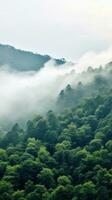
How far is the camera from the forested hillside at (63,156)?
385 ft

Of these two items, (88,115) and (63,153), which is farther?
(88,115)

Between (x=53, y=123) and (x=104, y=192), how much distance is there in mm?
64895

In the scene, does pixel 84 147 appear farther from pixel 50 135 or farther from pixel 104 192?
pixel 104 192

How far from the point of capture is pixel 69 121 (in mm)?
181750

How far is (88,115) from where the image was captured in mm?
183125

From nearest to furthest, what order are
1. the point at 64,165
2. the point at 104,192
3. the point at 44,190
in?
1. the point at 104,192
2. the point at 44,190
3. the point at 64,165

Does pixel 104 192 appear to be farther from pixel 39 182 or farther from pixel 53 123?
pixel 53 123

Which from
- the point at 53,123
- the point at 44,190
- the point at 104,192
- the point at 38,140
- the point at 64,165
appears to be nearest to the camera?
the point at 104,192

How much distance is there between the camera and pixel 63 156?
145 metres

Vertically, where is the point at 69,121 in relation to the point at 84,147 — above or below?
above

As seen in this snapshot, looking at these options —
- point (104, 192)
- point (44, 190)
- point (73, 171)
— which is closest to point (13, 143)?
point (73, 171)

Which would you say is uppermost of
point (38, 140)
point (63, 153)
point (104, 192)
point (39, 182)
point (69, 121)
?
point (69, 121)

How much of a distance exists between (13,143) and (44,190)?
4663 centimetres

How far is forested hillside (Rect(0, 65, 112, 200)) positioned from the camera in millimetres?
117500
